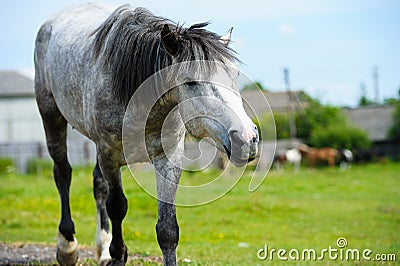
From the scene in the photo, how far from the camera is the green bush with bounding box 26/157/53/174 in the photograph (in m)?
30.1

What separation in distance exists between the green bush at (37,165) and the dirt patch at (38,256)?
2267 centimetres

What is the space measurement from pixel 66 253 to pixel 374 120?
157 feet

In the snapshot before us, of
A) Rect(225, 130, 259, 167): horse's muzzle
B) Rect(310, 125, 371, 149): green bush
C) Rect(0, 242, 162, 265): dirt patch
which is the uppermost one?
Rect(225, 130, 259, 167): horse's muzzle

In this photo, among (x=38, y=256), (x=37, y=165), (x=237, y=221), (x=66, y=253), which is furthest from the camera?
(x=37, y=165)

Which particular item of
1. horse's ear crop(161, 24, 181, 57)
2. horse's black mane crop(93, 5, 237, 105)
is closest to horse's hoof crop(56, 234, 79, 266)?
horse's black mane crop(93, 5, 237, 105)

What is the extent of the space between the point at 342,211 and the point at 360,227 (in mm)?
2812

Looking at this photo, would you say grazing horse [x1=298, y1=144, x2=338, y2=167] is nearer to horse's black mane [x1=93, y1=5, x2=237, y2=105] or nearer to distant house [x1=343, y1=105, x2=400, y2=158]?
distant house [x1=343, y1=105, x2=400, y2=158]

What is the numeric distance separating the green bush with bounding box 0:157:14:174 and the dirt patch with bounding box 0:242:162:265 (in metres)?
22.3

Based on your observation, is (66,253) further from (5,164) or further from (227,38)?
(5,164)

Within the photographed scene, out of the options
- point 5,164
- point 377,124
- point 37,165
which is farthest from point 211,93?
point 377,124

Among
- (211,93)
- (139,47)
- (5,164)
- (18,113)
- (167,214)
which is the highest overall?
(139,47)

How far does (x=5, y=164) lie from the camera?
29594mm

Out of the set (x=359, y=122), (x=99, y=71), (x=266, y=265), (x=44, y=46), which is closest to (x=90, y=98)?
(x=99, y=71)

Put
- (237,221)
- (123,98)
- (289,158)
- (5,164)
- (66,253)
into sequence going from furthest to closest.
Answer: (289,158) < (5,164) < (237,221) < (66,253) < (123,98)
